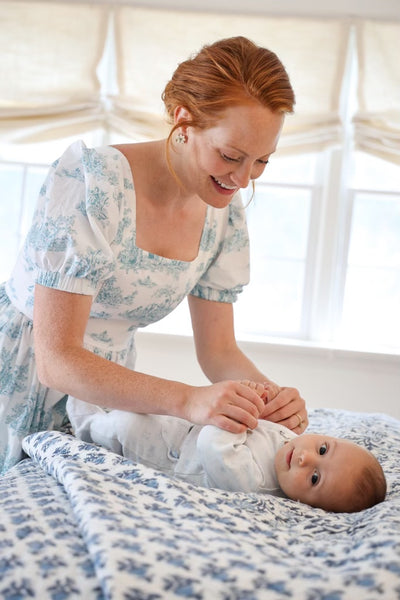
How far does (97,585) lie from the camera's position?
0.83m

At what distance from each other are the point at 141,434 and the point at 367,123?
117 inches

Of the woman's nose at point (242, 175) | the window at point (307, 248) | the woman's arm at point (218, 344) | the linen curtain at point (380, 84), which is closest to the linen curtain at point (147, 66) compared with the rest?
the linen curtain at point (380, 84)

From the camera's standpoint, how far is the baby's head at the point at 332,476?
1.35 m

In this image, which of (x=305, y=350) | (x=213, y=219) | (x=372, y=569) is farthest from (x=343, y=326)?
(x=372, y=569)

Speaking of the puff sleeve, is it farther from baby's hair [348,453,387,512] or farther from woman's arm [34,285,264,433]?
baby's hair [348,453,387,512]

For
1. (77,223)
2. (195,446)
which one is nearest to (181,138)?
(77,223)

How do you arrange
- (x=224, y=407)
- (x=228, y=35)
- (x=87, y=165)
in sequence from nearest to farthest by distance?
(x=224, y=407), (x=87, y=165), (x=228, y=35)

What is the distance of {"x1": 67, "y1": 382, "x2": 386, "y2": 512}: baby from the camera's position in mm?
1335

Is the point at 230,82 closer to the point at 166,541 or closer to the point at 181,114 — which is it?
the point at 181,114

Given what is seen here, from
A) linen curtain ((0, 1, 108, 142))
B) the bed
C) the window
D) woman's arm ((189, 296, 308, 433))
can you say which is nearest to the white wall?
the window

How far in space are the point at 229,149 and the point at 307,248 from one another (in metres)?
2.69

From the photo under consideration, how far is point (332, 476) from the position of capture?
1.36m

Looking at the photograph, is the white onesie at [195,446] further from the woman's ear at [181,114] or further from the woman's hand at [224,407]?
the woman's ear at [181,114]

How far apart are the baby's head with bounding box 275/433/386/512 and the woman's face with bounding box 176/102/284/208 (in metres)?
0.57
